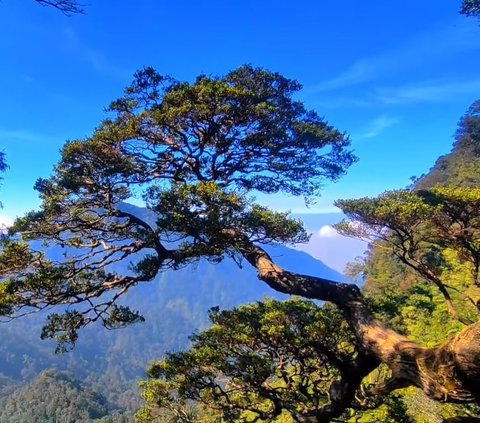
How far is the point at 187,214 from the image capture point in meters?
6.15

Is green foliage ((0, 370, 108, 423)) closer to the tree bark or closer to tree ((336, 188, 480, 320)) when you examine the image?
the tree bark

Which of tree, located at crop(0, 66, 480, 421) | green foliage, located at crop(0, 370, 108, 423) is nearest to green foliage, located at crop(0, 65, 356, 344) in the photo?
tree, located at crop(0, 66, 480, 421)

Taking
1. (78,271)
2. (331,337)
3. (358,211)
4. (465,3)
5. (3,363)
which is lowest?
(331,337)

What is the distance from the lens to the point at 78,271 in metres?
6.89

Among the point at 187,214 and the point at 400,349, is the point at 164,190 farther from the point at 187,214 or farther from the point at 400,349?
the point at 400,349

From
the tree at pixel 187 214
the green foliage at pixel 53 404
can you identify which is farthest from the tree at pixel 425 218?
the green foliage at pixel 53 404

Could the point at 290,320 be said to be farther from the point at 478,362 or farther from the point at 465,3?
the point at 465,3

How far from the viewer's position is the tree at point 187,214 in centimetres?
615

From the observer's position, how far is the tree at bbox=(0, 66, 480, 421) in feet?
20.2

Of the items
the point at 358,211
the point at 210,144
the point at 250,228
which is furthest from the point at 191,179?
the point at 358,211

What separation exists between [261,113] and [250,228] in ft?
7.93

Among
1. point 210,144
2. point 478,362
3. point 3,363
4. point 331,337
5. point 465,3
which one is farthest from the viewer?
point 3,363

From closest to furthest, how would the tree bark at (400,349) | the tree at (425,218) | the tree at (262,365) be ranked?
the tree bark at (400,349), the tree at (425,218), the tree at (262,365)

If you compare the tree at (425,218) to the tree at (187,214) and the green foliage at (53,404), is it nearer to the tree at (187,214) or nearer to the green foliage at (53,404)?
the tree at (187,214)
